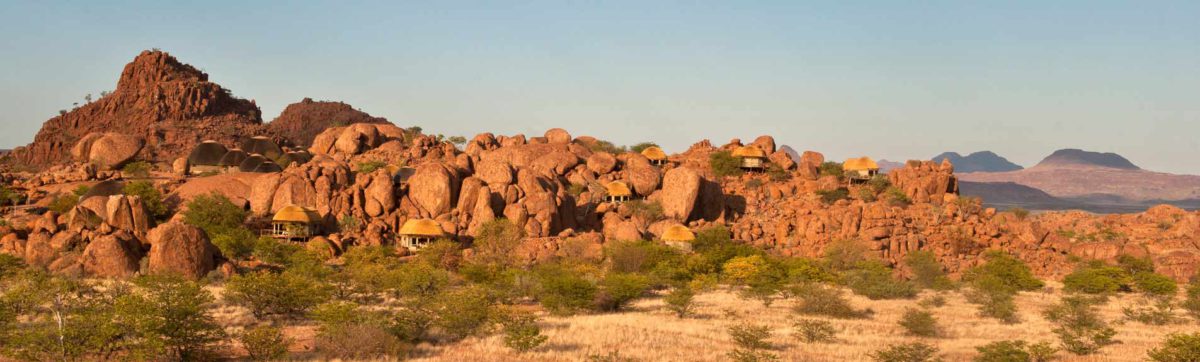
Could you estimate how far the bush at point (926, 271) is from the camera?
37.8m

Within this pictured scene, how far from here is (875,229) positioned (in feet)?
145

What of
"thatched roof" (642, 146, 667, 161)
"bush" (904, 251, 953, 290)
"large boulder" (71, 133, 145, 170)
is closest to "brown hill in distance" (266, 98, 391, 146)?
"large boulder" (71, 133, 145, 170)

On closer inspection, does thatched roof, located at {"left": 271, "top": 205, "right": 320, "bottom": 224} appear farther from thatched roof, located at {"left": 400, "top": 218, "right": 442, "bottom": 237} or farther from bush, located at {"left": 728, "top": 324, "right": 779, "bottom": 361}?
bush, located at {"left": 728, "top": 324, "right": 779, "bottom": 361}

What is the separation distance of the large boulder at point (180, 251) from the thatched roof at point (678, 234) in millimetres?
22230

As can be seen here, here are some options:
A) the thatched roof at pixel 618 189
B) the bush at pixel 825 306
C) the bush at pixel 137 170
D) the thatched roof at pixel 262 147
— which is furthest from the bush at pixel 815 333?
the thatched roof at pixel 262 147

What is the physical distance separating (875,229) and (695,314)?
20.6 m

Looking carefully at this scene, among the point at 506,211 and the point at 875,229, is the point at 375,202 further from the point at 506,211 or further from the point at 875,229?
the point at 875,229

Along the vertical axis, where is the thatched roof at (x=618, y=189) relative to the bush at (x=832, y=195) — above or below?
above

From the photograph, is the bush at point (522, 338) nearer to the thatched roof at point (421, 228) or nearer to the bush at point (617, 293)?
the bush at point (617, 293)

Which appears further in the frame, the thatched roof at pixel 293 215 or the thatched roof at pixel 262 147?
the thatched roof at pixel 262 147

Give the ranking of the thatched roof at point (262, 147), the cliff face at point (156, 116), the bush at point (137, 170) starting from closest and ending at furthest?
the bush at point (137, 170) < the thatched roof at point (262, 147) < the cliff face at point (156, 116)

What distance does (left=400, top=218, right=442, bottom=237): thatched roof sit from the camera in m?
42.9

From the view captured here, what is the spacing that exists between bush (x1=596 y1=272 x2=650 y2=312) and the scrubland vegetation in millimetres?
71

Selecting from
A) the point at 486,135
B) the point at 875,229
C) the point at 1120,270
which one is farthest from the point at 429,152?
the point at 1120,270
